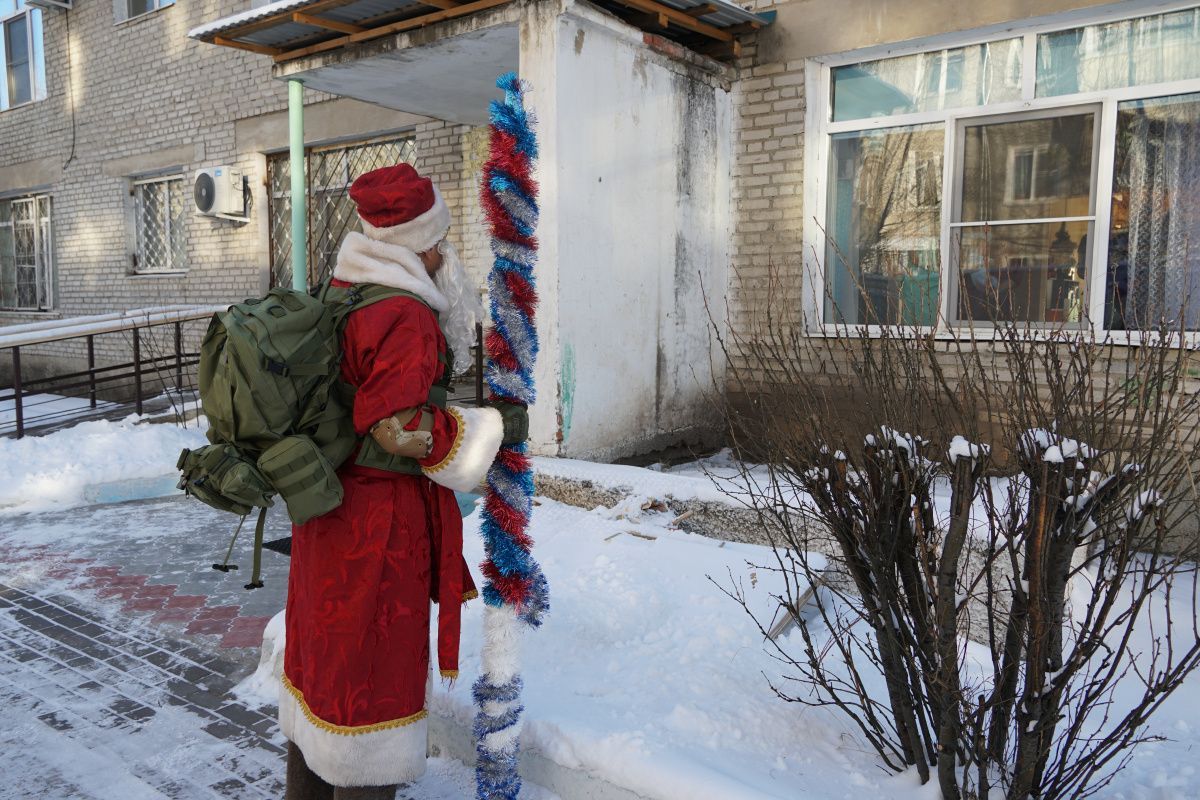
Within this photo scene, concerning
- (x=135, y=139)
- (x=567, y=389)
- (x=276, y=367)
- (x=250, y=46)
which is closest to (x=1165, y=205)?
(x=567, y=389)

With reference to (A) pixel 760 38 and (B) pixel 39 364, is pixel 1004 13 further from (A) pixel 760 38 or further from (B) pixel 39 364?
(B) pixel 39 364

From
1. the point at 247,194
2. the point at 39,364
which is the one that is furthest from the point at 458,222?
the point at 39,364

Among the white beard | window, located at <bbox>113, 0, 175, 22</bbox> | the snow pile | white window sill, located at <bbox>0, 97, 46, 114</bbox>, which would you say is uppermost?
window, located at <bbox>113, 0, 175, 22</bbox>

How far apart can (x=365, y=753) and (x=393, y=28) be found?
16.4 ft

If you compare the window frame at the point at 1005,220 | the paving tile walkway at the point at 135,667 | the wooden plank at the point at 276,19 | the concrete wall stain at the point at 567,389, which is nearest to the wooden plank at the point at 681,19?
the window frame at the point at 1005,220

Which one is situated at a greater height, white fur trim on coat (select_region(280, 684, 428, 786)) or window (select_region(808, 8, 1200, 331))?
window (select_region(808, 8, 1200, 331))

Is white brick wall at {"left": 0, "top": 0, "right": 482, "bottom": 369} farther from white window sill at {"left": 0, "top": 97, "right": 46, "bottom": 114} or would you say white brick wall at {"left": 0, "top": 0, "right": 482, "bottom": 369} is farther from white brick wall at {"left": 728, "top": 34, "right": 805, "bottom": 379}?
white brick wall at {"left": 728, "top": 34, "right": 805, "bottom": 379}

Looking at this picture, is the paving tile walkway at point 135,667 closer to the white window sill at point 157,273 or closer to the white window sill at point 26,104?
the white window sill at point 157,273

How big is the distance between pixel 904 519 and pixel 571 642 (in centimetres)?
149

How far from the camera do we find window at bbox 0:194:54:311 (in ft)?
43.7

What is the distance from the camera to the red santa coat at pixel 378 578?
2014 millimetres

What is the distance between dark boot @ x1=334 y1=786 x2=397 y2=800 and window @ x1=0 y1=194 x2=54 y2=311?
1373cm

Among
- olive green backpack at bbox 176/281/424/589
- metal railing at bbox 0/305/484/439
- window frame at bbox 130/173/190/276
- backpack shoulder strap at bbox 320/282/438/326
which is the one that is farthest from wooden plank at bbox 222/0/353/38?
window frame at bbox 130/173/190/276

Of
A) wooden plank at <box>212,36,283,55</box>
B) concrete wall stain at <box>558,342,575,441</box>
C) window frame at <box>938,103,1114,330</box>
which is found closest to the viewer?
window frame at <box>938,103,1114,330</box>
